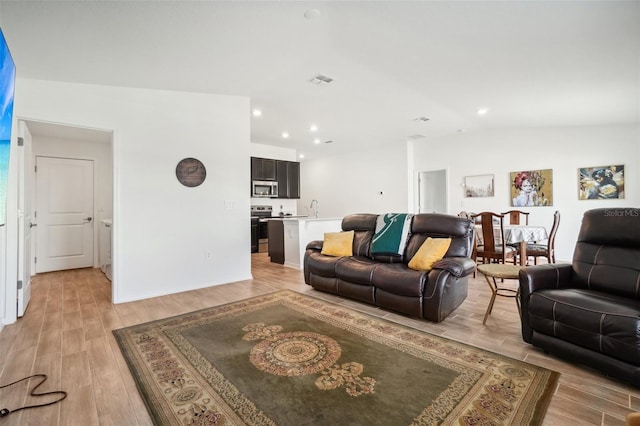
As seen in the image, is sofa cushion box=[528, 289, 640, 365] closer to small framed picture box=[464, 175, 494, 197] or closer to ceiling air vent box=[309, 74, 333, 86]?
ceiling air vent box=[309, 74, 333, 86]

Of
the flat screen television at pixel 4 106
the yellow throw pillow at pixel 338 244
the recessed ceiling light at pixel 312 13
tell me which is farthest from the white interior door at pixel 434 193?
the flat screen television at pixel 4 106

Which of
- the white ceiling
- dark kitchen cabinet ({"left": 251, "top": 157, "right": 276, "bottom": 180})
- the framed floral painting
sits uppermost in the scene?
the white ceiling

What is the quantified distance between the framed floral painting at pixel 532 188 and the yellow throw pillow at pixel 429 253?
3921 millimetres

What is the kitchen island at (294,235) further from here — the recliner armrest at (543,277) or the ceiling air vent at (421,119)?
the recliner armrest at (543,277)

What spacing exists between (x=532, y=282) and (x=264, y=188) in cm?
625

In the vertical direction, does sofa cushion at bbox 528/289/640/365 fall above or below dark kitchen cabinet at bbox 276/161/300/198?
below

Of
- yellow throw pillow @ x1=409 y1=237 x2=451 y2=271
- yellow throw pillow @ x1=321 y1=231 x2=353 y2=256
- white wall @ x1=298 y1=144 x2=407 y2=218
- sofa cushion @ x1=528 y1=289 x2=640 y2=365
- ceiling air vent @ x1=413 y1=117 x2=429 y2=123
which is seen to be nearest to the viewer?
sofa cushion @ x1=528 y1=289 x2=640 y2=365

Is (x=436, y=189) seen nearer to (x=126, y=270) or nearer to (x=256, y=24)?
(x=256, y=24)

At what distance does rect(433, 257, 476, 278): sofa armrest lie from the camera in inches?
107

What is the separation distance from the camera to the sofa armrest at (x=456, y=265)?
2.71 m

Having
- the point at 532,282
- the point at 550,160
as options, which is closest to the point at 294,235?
the point at 532,282

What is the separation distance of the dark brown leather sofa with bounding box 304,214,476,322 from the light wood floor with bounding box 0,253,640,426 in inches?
5.3

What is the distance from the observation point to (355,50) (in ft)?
9.91

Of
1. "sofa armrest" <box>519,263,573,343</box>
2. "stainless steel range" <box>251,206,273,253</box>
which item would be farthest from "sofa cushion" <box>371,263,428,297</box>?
"stainless steel range" <box>251,206,273,253</box>
